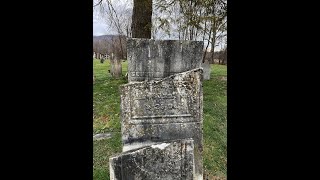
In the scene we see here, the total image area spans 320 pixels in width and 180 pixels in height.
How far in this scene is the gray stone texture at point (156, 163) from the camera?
11.9ft

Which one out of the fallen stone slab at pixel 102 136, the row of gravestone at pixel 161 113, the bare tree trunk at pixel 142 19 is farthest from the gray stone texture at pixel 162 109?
the bare tree trunk at pixel 142 19

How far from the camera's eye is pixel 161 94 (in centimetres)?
414

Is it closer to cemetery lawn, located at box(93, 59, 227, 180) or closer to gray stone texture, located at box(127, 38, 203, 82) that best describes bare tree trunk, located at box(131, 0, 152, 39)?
cemetery lawn, located at box(93, 59, 227, 180)

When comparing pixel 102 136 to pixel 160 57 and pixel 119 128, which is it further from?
pixel 160 57

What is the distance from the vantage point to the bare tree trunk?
9.77m

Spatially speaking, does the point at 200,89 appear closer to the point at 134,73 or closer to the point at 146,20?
the point at 134,73

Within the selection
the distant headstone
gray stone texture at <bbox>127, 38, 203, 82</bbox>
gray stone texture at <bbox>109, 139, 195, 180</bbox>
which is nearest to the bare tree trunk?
the distant headstone

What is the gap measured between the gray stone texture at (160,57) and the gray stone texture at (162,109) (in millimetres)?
488

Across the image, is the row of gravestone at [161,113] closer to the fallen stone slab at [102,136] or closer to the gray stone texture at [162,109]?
the gray stone texture at [162,109]

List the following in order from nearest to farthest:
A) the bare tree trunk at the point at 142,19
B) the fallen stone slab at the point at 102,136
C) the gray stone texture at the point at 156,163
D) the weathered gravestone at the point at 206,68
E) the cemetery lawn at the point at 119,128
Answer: the gray stone texture at the point at 156,163
the cemetery lawn at the point at 119,128
the fallen stone slab at the point at 102,136
the bare tree trunk at the point at 142,19
the weathered gravestone at the point at 206,68

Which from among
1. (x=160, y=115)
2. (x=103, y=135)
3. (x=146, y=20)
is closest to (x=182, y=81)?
(x=160, y=115)

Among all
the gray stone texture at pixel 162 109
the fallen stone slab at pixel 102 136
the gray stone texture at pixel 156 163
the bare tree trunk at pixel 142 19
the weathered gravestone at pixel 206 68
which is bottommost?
the fallen stone slab at pixel 102 136

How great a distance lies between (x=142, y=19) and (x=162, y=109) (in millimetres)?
6179
